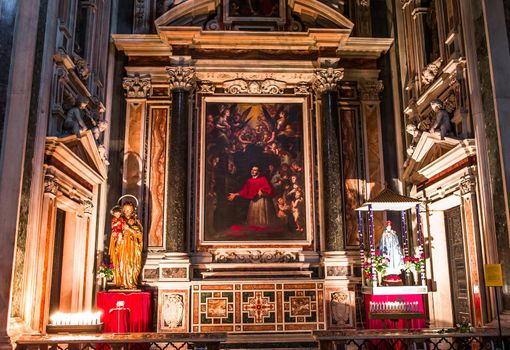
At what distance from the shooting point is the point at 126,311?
9766mm

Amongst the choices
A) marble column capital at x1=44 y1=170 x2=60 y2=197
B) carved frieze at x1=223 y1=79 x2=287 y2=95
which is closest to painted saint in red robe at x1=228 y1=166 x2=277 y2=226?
carved frieze at x1=223 y1=79 x2=287 y2=95

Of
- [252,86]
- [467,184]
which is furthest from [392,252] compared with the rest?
[252,86]

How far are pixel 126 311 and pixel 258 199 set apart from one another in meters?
3.30

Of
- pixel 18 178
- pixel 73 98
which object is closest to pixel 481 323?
pixel 18 178

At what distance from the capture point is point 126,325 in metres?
9.66

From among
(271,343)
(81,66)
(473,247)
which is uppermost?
(81,66)

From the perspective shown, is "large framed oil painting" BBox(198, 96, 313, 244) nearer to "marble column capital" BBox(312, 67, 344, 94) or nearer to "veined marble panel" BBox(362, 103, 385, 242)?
"marble column capital" BBox(312, 67, 344, 94)

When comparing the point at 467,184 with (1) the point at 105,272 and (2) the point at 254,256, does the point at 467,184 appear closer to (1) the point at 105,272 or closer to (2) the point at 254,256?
(2) the point at 254,256

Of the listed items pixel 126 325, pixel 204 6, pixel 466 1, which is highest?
pixel 204 6

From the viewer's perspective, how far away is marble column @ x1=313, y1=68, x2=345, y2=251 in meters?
10.6

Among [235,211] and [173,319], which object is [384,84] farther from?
[173,319]

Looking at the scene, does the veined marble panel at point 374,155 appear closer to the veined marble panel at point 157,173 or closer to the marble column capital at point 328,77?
the marble column capital at point 328,77

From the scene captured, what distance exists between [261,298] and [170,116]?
13.2 ft

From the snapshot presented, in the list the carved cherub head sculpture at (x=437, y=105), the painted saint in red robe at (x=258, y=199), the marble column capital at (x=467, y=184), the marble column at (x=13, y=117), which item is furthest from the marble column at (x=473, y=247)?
the marble column at (x=13, y=117)
